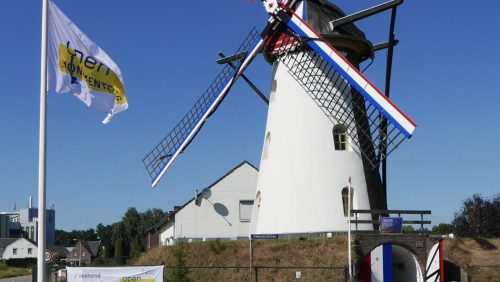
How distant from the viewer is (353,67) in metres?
24.7


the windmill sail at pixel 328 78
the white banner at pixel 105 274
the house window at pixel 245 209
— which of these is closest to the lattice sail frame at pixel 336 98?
the windmill sail at pixel 328 78

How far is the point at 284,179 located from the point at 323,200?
1.77 m

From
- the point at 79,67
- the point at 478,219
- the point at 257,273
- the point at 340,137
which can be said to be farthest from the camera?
the point at 478,219

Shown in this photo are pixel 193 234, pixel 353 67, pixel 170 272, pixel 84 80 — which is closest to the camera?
pixel 84 80

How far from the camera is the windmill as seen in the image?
2520cm

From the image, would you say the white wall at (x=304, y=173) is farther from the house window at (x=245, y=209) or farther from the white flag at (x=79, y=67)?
the house window at (x=245, y=209)

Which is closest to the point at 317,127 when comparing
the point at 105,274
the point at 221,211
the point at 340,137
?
the point at 340,137

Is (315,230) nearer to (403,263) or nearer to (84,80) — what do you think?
(403,263)

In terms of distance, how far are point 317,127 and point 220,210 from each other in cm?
1924

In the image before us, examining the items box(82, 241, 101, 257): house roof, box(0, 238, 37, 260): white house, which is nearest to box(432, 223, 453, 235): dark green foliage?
box(0, 238, 37, 260): white house

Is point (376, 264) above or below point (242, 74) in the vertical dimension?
below

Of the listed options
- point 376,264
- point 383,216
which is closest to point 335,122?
point 383,216

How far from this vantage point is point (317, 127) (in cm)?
2591

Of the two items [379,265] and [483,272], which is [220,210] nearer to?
[379,265]
